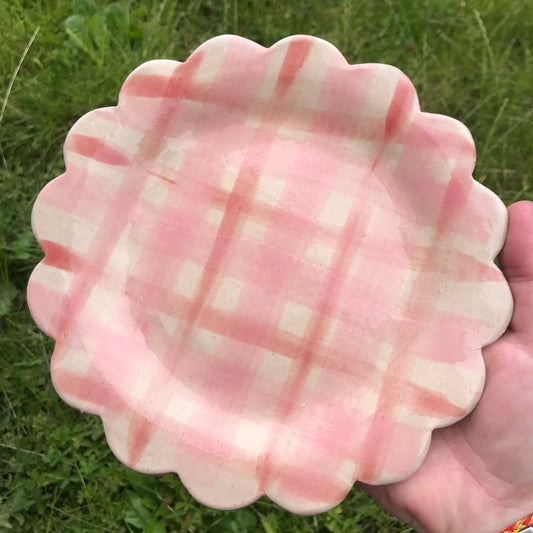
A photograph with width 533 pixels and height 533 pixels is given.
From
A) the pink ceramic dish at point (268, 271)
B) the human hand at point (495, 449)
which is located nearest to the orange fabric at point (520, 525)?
the human hand at point (495, 449)

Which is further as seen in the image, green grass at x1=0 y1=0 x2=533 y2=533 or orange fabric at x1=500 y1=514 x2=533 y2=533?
green grass at x1=0 y1=0 x2=533 y2=533

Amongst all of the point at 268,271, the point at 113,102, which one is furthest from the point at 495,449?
the point at 113,102

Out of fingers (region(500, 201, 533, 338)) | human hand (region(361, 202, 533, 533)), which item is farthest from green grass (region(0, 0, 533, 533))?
fingers (region(500, 201, 533, 338))

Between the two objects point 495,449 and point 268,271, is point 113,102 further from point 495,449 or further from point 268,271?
point 495,449

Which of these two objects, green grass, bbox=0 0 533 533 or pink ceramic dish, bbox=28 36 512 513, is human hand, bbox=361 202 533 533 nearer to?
pink ceramic dish, bbox=28 36 512 513

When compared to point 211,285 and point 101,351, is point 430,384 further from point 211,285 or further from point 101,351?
point 101,351

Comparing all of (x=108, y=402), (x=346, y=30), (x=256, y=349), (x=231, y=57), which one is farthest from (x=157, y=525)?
(x=346, y=30)

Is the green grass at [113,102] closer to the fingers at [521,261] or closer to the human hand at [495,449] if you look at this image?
the human hand at [495,449]
